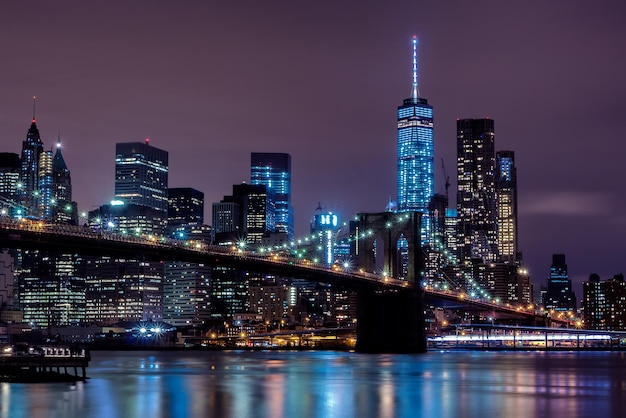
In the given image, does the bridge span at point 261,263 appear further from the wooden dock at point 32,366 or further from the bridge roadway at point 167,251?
the wooden dock at point 32,366

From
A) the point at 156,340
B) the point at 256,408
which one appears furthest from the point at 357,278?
the point at 156,340

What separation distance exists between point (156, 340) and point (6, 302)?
67188 millimetres

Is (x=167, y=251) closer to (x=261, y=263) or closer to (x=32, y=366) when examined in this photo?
(x=261, y=263)

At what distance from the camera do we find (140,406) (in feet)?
156

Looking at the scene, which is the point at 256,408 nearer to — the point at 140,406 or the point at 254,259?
the point at 140,406

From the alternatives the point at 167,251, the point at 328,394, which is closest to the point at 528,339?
the point at 167,251

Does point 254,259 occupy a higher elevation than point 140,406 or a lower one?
higher

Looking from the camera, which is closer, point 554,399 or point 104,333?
point 554,399

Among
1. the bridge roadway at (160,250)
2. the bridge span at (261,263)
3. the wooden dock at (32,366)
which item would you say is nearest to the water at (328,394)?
the wooden dock at (32,366)

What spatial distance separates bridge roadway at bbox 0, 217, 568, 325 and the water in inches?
A: 379

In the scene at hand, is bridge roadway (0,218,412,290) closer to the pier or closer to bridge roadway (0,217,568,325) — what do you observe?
bridge roadway (0,217,568,325)

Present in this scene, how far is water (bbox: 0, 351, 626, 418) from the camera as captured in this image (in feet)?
150

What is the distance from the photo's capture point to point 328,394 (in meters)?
54.3

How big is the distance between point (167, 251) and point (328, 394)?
34.0 metres
